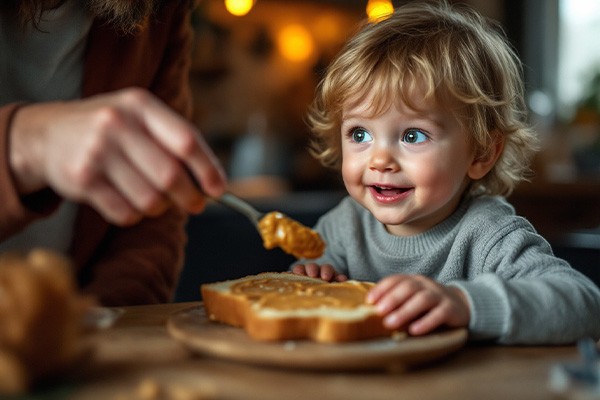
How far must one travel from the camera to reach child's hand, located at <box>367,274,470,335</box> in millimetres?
1000

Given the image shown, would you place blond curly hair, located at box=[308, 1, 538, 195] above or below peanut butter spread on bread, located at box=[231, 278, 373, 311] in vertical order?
above

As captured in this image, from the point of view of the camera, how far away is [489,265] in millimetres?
1366

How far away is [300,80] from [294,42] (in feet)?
0.92

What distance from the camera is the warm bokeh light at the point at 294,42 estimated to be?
5562mm

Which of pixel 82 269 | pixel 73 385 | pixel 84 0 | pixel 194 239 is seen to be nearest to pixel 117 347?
pixel 73 385

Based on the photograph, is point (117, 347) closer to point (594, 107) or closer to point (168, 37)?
point (168, 37)

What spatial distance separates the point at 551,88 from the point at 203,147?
5.31 metres

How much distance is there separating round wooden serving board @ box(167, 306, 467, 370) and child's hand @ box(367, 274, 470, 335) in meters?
0.02

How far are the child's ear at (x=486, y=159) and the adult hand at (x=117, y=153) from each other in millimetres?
748

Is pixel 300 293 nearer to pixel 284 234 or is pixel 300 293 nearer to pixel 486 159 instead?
pixel 284 234

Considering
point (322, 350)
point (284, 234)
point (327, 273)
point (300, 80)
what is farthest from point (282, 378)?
point (300, 80)

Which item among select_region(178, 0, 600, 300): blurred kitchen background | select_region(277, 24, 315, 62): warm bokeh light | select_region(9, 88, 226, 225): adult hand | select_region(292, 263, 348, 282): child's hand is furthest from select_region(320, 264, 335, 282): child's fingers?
select_region(277, 24, 315, 62): warm bokeh light

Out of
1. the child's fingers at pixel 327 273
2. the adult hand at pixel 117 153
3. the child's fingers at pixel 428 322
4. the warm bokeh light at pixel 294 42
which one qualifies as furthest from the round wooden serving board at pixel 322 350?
the warm bokeh light at pixel 294 42

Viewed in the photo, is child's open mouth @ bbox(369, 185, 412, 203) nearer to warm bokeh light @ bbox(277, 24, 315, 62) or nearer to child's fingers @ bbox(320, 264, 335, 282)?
child's fingers @ bbox(320, 264, 335, 282)
